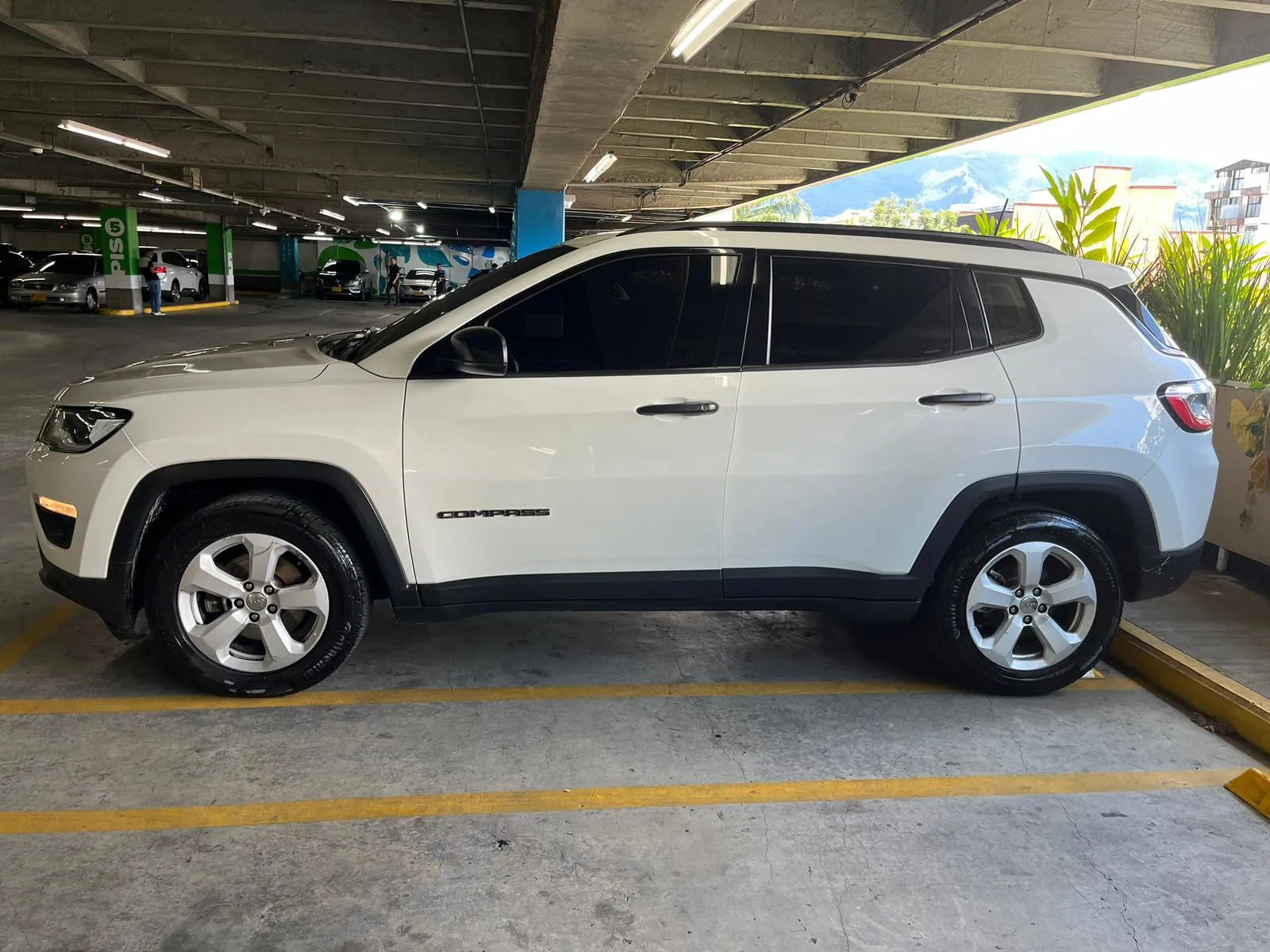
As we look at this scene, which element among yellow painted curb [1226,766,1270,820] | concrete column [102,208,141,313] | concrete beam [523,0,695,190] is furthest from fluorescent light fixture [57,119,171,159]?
yellow painted curb [1226,766,1270,820]

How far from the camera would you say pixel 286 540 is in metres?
3.55

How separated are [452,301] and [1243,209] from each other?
17.3 feet

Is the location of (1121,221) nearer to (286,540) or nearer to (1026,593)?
(1026,593)

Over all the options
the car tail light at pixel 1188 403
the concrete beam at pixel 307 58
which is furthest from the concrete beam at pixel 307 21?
the car tail light at pixel 1188 403

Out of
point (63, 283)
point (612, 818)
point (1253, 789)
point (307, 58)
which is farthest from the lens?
point (63, 283)

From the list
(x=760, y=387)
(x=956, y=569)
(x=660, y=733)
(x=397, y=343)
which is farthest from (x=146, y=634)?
(x=956, y=569)

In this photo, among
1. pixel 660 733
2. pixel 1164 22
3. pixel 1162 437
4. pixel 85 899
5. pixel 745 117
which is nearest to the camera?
pixel 85 899

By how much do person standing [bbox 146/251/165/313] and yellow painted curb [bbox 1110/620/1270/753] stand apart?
95.3 feet

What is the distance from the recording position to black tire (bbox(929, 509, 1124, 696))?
3807mm

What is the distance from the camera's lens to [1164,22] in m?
8.90

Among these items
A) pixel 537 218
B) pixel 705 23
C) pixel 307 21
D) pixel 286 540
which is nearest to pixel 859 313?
pixel 286 540

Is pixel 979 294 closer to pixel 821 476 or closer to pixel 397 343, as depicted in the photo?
pixel 821 476

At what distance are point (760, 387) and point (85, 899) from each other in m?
2.71

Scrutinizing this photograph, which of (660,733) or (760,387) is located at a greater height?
(760,387)
